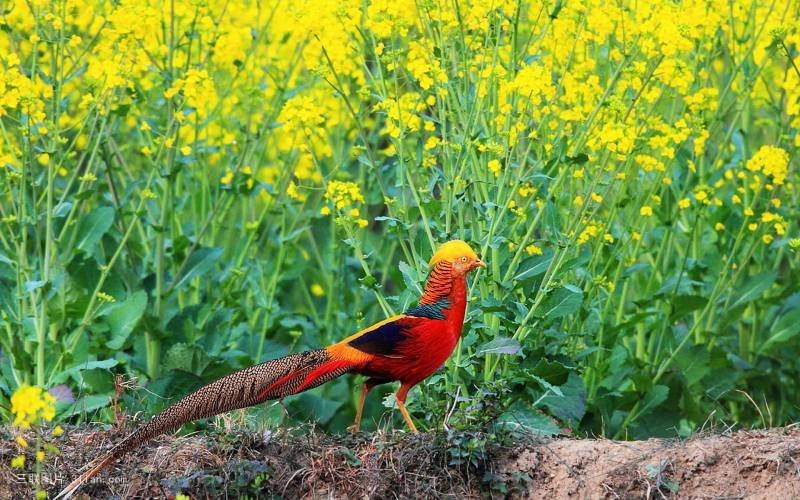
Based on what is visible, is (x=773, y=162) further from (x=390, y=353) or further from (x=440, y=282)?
(x=390, y=353)

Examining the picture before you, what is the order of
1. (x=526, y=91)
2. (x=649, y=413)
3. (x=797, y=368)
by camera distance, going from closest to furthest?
(x=526, y=91) < (x=649, y=413) < (x=797, y=368)

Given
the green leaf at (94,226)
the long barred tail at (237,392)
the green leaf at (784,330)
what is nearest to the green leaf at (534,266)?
the long barred tail at (237,392)

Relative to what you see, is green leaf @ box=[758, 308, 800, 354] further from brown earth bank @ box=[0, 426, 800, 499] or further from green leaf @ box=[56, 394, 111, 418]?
green leaf @ box=[56, 394, 111, 418]

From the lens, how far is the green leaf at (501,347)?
205 inches

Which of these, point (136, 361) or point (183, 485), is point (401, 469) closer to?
point (183, 485)

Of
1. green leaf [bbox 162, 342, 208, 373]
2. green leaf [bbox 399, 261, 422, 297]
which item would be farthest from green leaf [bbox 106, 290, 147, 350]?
green leaf [bbox 399, 261, 422, 297]

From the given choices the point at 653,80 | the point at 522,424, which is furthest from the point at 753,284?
the point at 522,424

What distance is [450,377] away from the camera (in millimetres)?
5574

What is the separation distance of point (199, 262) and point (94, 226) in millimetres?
558

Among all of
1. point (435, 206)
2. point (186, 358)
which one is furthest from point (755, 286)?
point (186, 358)

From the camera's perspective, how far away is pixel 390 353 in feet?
15.9

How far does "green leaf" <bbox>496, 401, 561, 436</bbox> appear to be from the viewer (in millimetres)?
5498

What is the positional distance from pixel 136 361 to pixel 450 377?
2.04 meters

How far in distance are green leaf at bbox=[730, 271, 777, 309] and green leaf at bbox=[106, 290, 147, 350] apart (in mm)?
3084
